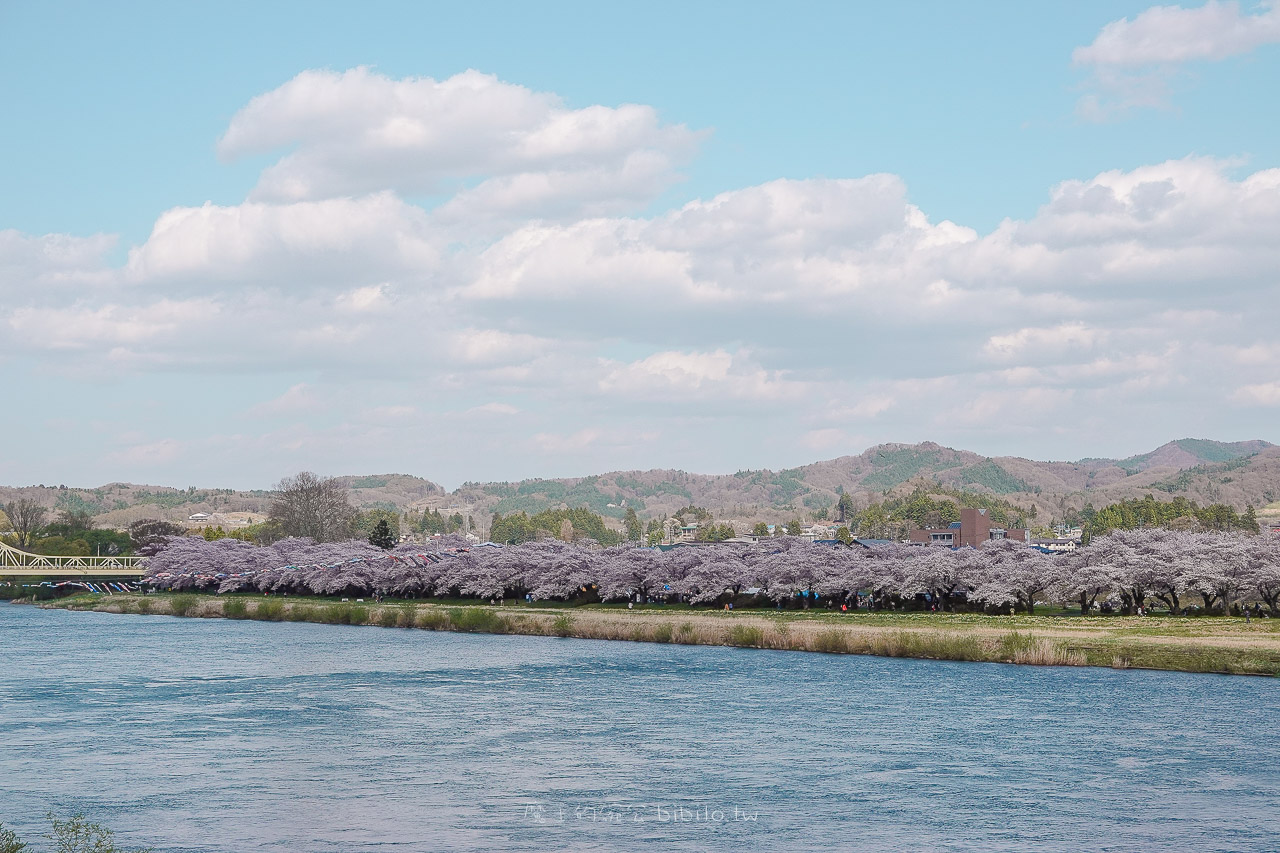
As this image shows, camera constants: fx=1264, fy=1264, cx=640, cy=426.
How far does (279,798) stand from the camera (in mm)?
39344

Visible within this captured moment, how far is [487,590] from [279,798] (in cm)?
9534

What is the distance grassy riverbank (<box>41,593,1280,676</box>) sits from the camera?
72.2m

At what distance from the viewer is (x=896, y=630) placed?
3393 inches

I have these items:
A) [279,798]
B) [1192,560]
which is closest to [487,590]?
[1192,560]

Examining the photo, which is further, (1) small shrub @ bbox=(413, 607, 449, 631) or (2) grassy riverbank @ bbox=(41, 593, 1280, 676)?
(1) small shrub @ bbox=(413, 607, 449, 631)

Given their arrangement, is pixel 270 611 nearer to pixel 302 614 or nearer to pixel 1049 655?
pixel 302 614

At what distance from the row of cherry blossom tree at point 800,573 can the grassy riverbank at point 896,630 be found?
12.6 ft

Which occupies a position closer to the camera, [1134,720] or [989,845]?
[989,845]

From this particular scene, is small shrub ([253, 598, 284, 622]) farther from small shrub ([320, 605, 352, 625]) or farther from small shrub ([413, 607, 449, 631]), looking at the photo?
small shrub ([413, 607, 449, 631])

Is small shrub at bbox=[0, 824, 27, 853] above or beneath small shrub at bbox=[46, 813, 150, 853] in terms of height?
above

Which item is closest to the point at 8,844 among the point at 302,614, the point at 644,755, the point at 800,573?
the point at 644,755

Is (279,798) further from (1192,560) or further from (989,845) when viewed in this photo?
(1192,560)

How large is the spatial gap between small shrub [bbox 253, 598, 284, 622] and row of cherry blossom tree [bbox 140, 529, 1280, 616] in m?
16.3

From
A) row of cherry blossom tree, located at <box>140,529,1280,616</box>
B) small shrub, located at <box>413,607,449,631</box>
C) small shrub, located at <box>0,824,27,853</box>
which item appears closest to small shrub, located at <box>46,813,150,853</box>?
small shrub, located at <box>0,824,27,853</box>
